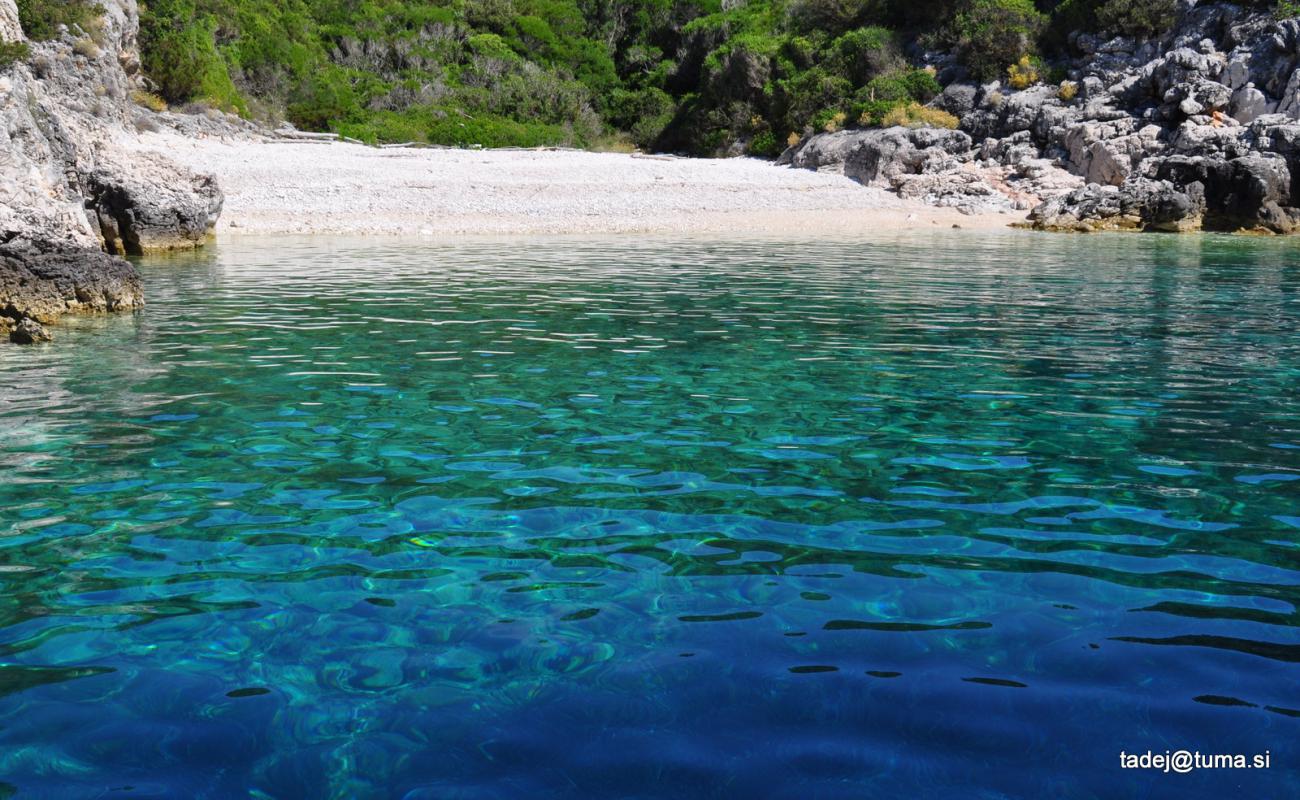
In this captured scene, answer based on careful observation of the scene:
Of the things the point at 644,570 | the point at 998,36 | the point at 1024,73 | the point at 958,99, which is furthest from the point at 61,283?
the point at 998,36

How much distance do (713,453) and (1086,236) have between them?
25.2 meters

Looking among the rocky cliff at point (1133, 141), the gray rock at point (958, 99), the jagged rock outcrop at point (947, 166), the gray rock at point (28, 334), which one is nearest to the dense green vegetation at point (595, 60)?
the gray rock at point (958, 99)

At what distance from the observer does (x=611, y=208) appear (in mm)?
31203

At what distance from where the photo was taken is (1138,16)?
38.2 meters

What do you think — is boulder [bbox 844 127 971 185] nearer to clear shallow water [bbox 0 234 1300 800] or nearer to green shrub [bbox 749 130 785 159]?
green shrub [bbox 749 130 785 159]

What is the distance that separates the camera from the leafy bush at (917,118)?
38969 mm

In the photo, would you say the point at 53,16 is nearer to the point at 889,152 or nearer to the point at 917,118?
the point at 889,152

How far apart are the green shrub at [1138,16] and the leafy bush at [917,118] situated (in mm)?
6916

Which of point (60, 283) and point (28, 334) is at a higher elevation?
point (60, 283)

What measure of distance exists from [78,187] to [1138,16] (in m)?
36.4

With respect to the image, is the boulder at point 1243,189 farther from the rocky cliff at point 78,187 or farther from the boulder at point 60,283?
the boulder at point 60,283

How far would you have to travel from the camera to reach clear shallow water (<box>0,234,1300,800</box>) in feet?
10.7

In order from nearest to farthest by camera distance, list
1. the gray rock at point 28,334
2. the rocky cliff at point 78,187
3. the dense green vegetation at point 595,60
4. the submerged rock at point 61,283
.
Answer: the gray rock at point 28,334, the submerged rock at point 61,283, the rocky cliff at point 78,187, the dense green vegetation at point 595,60

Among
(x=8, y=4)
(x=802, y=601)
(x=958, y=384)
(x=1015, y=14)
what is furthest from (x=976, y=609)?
(x=1015, y=14)
